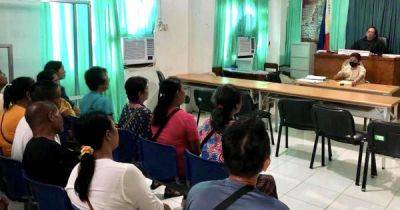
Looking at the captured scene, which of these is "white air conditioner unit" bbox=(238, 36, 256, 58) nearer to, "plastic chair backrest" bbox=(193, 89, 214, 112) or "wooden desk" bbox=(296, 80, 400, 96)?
"wooden desk" bbox=(296, 80, 400, 96)

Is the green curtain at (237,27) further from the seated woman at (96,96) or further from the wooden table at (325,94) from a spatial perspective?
the seated woman at (96,96)

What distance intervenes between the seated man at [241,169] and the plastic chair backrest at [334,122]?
2.70m

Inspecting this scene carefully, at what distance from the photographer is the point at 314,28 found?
9.58 metres

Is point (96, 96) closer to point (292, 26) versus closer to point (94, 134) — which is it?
point (94, 134)

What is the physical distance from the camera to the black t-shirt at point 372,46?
25.5 ft

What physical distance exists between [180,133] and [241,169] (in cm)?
151

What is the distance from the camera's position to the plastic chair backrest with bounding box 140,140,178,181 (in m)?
2.64

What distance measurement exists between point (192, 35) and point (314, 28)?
4.00 meters

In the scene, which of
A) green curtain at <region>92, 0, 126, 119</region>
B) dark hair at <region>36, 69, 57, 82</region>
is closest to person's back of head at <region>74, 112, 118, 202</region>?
dark hair at <region>36, 69, 57, 82</region>

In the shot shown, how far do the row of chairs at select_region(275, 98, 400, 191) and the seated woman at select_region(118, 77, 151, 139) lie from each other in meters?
1.91

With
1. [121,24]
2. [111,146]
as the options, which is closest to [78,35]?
[121,24]

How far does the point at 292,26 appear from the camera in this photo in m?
9.87

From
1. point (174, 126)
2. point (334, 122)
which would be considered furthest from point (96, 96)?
point (334, 122)

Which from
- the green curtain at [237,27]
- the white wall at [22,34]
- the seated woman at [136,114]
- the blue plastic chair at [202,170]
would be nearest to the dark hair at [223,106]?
the blue plastic chair at [202,170]
